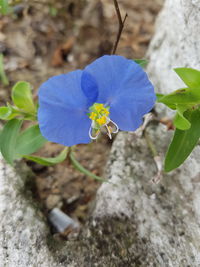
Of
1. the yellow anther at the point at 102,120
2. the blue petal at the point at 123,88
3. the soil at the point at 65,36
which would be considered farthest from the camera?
the soil at the point at 65,36

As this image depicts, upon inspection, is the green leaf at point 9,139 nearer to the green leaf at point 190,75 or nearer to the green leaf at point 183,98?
the green leaf at point 183,98

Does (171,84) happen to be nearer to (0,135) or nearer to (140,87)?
(140,87)

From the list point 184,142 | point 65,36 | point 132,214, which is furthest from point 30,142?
point 65,36

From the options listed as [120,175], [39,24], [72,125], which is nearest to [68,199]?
[120,175]

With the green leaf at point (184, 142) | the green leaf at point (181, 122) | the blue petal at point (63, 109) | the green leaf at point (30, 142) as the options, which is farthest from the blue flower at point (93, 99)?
the green leaf at point (30, 142)

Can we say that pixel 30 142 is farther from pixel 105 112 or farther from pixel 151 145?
pixel 151 145

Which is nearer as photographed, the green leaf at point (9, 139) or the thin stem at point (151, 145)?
the green leaf at point (9, 139)
